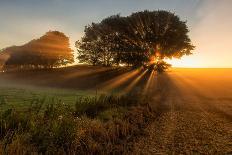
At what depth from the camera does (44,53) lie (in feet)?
289

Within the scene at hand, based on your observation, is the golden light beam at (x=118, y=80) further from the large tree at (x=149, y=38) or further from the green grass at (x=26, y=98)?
the green grass at (x=26, y=98)

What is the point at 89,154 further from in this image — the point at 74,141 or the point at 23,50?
the point at 23,50

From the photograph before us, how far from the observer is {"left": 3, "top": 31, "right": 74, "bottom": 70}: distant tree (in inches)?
3455

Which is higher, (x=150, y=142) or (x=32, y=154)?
(x=32, y=154)

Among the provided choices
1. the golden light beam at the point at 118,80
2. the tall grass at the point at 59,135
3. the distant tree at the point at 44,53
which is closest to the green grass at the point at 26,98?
the tall grass at the point at 59,135

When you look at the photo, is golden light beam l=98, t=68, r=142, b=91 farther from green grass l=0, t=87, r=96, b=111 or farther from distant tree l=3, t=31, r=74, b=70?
distant tree l=3, t=31, r=74, b=70

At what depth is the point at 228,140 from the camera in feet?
50.6

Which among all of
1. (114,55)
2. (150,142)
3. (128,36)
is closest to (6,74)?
(114,55)

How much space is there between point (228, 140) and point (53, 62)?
76.3 metres

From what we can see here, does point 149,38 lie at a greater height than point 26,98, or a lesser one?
greater

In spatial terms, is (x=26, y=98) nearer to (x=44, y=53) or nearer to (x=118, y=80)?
(x=118, y=80)

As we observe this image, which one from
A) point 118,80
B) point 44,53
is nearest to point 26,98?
point 118,80

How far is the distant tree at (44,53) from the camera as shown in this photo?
87750 mm

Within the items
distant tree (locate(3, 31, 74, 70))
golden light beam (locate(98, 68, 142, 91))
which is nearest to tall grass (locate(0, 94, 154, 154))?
golden light beam (locate(98, 68, 142, 91))
